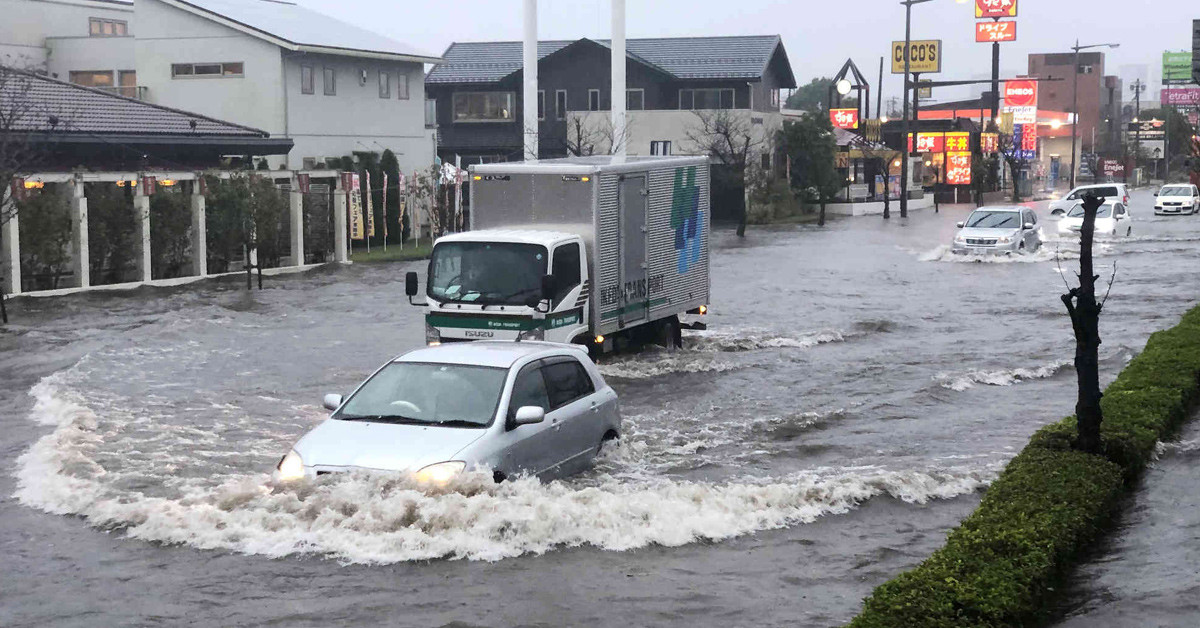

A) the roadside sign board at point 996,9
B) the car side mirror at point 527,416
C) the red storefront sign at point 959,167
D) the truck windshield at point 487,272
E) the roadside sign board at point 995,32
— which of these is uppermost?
the roadside sign board at point 996,9

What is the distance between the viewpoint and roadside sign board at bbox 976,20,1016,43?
112375 millimetres

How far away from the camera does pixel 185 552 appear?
35.8ft

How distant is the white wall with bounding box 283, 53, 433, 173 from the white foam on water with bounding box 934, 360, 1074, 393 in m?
31.7

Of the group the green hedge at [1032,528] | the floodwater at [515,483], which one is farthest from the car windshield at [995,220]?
the green hedge at [1032,528]

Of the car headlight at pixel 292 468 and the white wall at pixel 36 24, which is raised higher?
the white wall at pixel 36 24

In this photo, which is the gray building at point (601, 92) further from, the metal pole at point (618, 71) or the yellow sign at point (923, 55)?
the yellow sign at point (923, 55)

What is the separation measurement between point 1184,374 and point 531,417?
9283mm

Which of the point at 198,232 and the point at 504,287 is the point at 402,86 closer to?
the point at 198,232

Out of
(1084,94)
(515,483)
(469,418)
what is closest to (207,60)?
(469,418)

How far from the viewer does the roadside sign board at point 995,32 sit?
Answer: 369 ft

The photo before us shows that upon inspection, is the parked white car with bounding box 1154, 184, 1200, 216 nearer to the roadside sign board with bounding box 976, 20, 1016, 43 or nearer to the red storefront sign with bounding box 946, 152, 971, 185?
the red storefront sign with bounding box 946, 152, 971, 185

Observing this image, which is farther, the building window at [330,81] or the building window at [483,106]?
the building window at [483,106]

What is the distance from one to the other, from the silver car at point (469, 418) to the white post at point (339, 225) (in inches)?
1154

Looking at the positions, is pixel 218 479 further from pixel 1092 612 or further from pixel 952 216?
pixel 952 216
